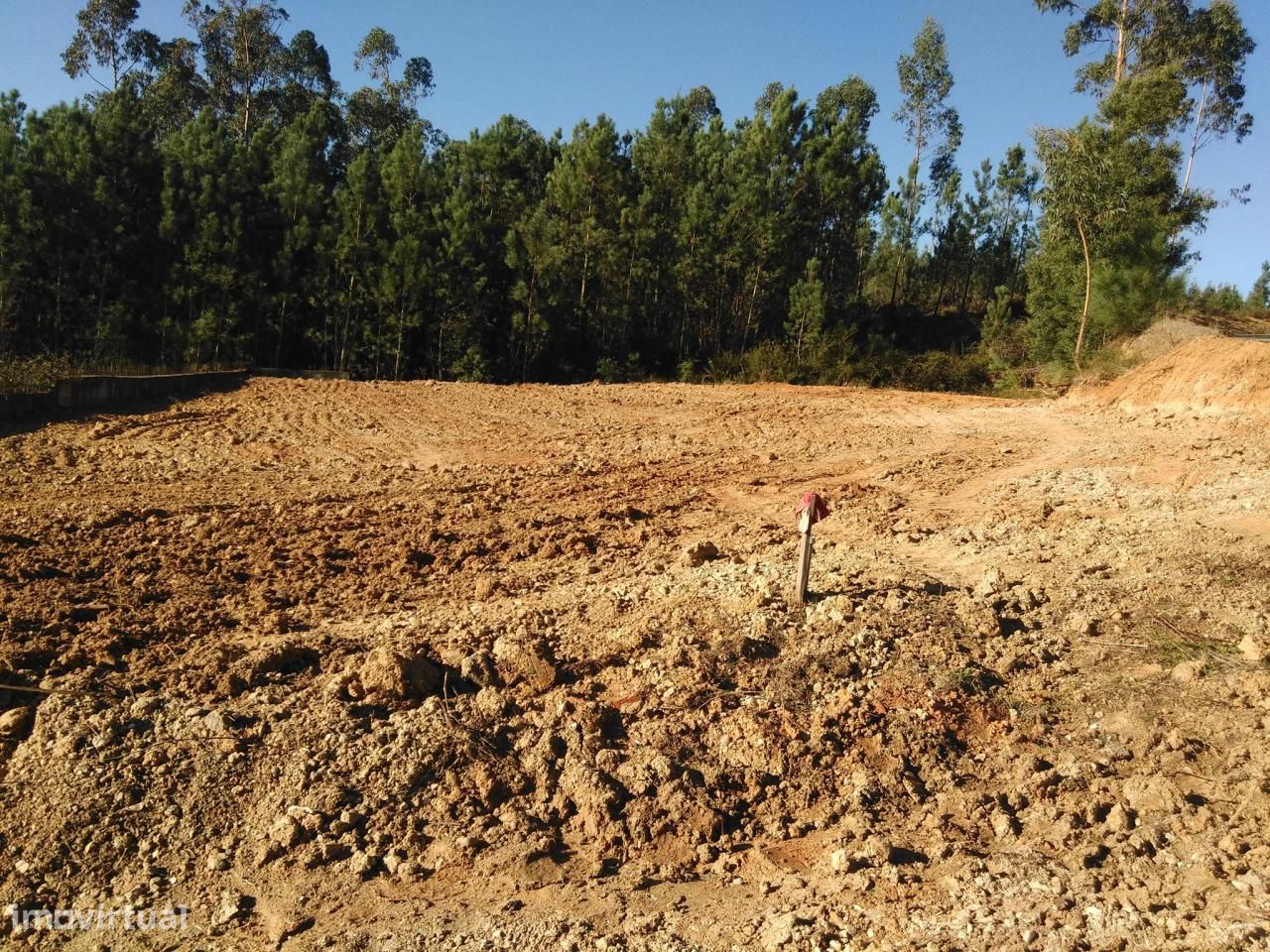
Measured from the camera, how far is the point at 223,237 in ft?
68.1

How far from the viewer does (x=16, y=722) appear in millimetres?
4457

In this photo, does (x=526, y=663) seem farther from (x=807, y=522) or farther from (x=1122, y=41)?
(x=1122, y=41)

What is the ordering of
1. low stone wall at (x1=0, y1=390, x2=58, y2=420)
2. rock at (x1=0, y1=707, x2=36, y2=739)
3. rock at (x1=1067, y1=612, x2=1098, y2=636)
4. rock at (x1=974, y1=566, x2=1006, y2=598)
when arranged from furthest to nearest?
1. low stone wall at (x1=0, y1=390, x2=58, y2=420)
2. rock at (x1=974, y1=566, x2=1006, y2=598)
3. rock at (x1=1067, y1=612, x2=1098, y2=636)
4. rock at (x1=0, y1=707, x2=36, y2=739)

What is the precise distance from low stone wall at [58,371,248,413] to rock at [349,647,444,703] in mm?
10671

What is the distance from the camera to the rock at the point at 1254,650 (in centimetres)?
492

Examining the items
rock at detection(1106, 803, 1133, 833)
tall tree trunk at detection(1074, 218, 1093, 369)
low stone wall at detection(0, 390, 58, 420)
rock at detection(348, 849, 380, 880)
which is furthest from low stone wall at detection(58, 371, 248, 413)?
tall tree trunk at detection(1074, 218, 1093, 369)

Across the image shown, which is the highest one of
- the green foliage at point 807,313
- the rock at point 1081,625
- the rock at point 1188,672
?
the green foliage at point 807,313

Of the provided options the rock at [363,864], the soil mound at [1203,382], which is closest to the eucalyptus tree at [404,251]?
the soil mound at [1203,382]

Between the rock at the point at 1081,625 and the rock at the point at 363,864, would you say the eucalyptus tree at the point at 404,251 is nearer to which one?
the rock at the point at 1081,625

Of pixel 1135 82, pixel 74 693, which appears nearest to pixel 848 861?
pixel 74 693

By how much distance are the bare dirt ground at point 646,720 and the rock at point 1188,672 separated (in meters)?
0.04

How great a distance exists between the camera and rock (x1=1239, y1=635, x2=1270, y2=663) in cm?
492

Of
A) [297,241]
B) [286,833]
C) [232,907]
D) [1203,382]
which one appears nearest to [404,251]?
[297,241]

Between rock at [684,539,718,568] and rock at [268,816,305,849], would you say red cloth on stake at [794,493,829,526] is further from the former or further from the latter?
rock at [268,816,305,849]
